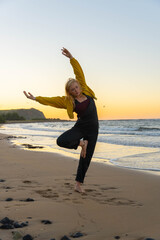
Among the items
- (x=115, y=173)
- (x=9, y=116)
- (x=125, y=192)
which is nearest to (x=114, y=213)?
(x=125, y=192)

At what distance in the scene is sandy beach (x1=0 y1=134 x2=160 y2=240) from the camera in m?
2.89

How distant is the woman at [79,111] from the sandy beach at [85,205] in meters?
0.58

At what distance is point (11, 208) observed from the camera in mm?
3496

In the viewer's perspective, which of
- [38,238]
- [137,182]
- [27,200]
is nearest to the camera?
[38,238]

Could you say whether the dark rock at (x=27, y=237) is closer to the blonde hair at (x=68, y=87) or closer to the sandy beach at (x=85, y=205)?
the sandy beach at (x=85, y=205)

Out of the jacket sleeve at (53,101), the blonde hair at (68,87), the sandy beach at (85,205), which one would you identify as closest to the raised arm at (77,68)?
the blonde hair at (68,87)

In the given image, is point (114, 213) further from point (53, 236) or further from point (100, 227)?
point (53, 236)

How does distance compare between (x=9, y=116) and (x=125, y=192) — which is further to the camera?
(x=9, y=116)

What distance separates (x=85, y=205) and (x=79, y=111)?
5.04 feet

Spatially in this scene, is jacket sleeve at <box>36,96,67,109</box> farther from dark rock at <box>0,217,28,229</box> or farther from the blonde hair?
dark rock at <box>0,217,28,229</box>

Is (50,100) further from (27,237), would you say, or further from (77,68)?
(27,237)

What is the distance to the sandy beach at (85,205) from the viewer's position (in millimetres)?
2893

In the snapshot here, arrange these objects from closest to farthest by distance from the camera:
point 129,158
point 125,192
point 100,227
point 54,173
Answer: point 100,227 < point 125,192 < point 54,173 < point 129,158

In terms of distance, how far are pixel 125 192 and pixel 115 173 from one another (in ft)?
5.82
